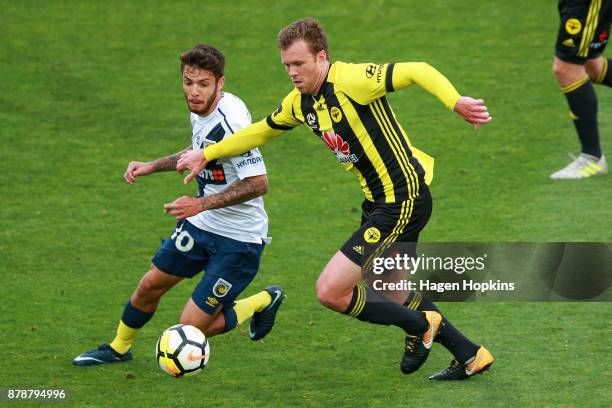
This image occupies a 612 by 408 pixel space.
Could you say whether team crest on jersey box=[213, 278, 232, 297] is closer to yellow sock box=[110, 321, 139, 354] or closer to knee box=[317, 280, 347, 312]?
yellow sock box=[110, 321, 139, 354]

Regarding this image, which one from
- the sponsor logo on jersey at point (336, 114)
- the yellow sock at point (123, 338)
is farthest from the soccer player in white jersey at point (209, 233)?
the sponsor logo on jersey at point (336, 114)

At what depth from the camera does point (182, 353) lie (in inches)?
265

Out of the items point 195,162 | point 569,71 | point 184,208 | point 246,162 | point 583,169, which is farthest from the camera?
point 583,169

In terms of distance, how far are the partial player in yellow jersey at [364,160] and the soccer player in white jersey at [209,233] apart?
306 millimetres

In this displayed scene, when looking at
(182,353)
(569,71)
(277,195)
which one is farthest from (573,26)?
(182,353)

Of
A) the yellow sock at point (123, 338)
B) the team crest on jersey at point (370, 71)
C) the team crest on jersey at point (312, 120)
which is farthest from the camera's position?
the yellow sock at point (123, 338)

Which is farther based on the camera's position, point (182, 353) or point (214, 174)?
point (214, 174)

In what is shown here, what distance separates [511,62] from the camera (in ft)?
45.0

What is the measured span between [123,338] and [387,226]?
78.9 inches

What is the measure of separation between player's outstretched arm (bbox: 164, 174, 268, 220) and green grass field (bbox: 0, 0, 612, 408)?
1167 mm

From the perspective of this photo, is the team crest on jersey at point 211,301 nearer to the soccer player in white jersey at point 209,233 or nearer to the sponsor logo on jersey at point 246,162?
the soccer player in white jersey at point 209,233

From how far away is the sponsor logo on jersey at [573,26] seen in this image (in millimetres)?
10164

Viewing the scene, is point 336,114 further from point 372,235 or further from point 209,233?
point 209,233

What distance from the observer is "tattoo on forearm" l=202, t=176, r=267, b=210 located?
683 centimetres
